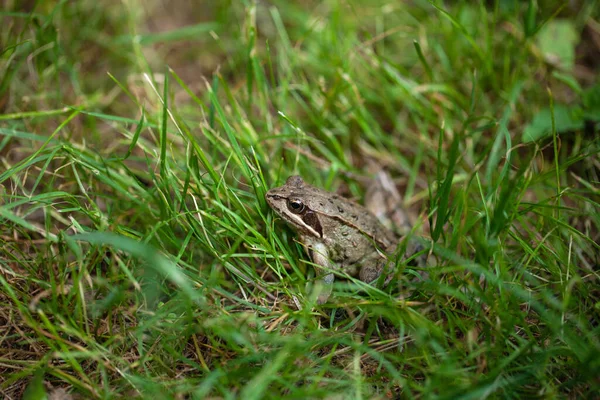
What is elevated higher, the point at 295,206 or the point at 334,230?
the point at 295,206

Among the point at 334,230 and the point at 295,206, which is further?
the point at 334,230

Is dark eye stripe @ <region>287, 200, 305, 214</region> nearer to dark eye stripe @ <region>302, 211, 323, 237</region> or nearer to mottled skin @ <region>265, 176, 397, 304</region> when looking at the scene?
mottled skin @ <region>265, 176, 397, 304</region>

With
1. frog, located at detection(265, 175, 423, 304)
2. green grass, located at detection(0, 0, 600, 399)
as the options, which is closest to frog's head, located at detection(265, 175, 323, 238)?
frog, located at detection(265, 175, 423, 304)

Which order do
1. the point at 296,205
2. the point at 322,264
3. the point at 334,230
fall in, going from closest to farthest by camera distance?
the point at 296,205 < the point at 322,264 < the point at 334,230

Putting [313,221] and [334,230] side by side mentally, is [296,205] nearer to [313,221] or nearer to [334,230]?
[313,221]

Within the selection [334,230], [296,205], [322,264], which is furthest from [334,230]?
[296,205]

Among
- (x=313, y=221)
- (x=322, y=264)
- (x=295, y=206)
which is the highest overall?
(x=295, y=206)

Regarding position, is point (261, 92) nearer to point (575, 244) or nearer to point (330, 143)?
point (330, 143)
